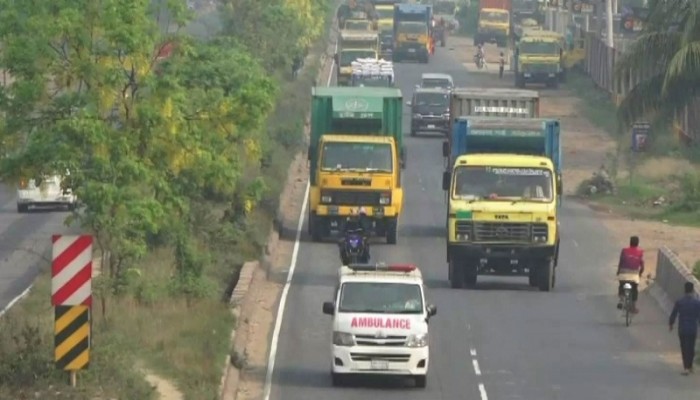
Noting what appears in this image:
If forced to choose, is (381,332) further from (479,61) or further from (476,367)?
(479,61)

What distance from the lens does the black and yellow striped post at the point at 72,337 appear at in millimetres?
19812

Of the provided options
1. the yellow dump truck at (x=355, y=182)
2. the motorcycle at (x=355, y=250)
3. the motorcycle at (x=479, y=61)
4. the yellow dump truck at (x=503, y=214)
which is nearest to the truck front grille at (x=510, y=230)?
the yellow dump truck at (x=503, y=214)

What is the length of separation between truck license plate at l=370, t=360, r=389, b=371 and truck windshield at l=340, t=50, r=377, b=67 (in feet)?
197

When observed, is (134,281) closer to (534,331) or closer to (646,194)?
(534,331)

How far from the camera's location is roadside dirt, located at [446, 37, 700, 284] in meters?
43.8

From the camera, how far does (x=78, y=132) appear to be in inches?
1057

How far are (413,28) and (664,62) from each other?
2012 inches

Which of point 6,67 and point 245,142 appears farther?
point 245,142

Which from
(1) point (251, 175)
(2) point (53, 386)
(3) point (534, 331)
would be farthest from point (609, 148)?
(2) point (53, 386)

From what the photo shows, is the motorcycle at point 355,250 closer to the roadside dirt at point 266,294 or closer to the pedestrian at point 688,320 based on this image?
the roadside dirt at point 266,294

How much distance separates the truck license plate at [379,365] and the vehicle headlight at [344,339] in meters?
0.40

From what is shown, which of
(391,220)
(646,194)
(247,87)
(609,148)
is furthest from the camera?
(609,148)

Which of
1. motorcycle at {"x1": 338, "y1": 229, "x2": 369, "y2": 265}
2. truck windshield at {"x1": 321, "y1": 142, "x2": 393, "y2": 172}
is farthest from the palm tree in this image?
motorcycle at {"x1": 338, "y1": 229, "x2": 369, "y2": 265}

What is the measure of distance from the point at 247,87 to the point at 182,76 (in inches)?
84.8
